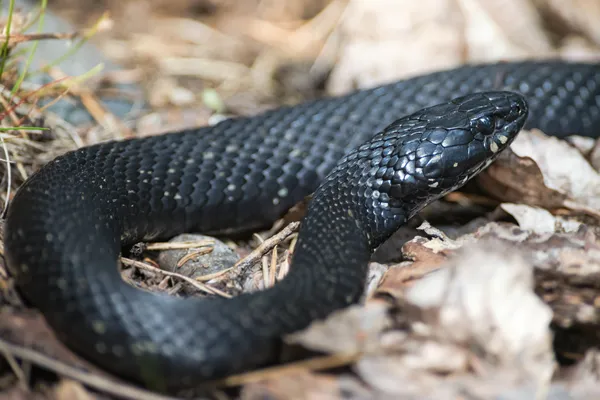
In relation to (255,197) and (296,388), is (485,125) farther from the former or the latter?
(296,388)

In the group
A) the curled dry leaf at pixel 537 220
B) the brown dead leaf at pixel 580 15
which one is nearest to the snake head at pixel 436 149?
the curled dry leaf at pixel 537 220

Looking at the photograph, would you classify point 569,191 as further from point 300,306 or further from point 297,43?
point 297,43

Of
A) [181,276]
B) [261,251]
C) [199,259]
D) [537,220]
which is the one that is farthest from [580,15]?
[181,276]

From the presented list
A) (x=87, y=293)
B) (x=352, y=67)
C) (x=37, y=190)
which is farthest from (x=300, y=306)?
(x=352, y=67)

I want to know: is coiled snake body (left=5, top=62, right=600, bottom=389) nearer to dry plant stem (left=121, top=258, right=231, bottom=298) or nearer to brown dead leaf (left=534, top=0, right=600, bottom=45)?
dry plant stem (left=121, top=258, right=231, bottom=298)

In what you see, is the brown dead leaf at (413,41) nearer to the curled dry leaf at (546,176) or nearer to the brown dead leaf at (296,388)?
the curled dry leaf at (546,176)
